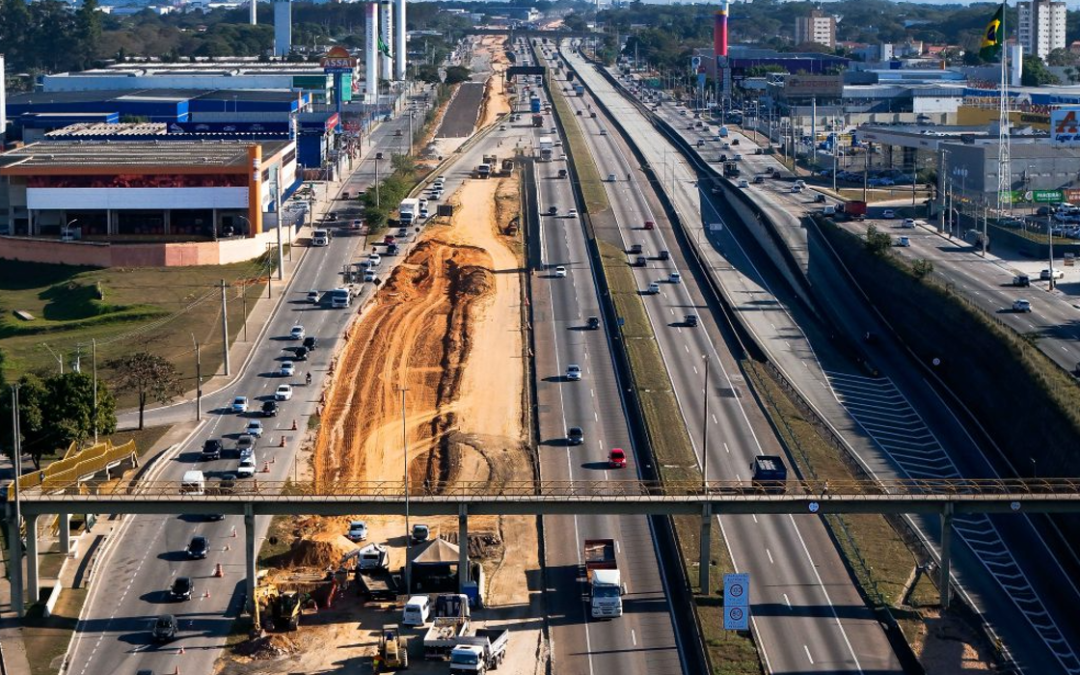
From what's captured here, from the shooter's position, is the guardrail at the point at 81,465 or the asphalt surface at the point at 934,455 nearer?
the asphalt surface at the point at 934,455

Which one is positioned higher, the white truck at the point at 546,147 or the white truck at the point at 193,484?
the white truck at the point at 546,147

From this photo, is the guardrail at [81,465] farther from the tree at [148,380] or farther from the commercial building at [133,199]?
the commercial building at [133,199]

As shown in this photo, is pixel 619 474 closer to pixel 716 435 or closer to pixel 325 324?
pixel 716 435

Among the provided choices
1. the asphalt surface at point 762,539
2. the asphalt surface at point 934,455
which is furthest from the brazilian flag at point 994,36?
the asphalt surface at point 762,539

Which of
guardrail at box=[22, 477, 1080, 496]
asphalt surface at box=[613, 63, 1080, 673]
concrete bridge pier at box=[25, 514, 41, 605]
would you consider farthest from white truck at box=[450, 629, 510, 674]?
asphalt surface at box=[613, 63, 1080, 673]

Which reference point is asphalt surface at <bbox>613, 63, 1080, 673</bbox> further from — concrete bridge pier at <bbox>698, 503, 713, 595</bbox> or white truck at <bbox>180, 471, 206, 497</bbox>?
white truck at <bbox>180, 471, 206, 497</bbox>

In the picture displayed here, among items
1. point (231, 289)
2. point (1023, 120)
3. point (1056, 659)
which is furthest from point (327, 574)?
Answer: point (1023, 120)

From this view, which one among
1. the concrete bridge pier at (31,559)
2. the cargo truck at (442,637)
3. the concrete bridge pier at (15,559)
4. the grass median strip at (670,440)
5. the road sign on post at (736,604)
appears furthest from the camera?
the concrete bridge pier at (31,559)

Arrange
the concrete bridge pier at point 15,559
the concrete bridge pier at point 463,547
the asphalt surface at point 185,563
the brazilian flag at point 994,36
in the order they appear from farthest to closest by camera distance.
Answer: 1. the brazilian flag at point 994,36
2. the concrete bridge pier at point 463,547
3. the concrete bridge pier at point 15,559
4. the asphalt surface at point 185,563
